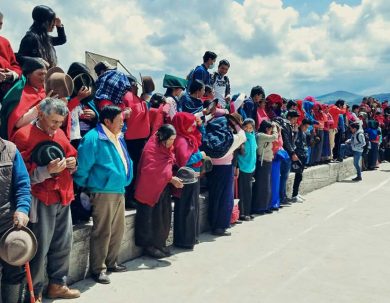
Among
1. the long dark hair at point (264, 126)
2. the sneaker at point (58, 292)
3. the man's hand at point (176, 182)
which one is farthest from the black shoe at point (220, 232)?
the sneaker at point (58, 292)

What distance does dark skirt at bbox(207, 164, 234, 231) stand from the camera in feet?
23.0

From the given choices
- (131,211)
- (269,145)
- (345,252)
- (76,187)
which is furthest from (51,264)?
(269,145)

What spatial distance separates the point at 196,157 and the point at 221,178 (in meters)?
0.92

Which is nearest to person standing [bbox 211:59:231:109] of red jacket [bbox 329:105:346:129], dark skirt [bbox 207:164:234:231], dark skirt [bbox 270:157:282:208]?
dark skirt [bbox 270:157:282:208]

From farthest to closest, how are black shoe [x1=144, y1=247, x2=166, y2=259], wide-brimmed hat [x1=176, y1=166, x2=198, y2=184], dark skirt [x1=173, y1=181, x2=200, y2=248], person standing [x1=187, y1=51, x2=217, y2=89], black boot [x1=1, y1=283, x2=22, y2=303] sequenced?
person standing [x1=187, y1=51, x2=217, y2=89] → dark skirt [x1=173, y1=181, x2=200, y2=248] → wide-brimmed hat [x1=176, y1=166, x2=198, y2=184] → black shoe [x1=144, y1=247, x2=166, y2=259] → black boot [x1=1, y1=283, x2=22, y2=303]

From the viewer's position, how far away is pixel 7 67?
445 centimetres

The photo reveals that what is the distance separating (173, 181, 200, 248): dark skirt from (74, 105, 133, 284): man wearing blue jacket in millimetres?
1330

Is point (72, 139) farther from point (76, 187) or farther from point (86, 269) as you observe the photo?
point (86, 269)

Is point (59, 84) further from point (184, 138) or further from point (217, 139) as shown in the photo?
point (217, 139)

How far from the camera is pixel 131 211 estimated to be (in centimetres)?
586

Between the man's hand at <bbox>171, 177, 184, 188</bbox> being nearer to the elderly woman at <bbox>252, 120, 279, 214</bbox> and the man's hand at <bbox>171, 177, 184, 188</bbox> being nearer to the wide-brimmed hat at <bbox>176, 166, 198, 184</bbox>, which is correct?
the wide-brimmed hat at <bbox>176, 166, 198, 184</bbox>

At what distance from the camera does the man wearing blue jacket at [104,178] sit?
471 cm

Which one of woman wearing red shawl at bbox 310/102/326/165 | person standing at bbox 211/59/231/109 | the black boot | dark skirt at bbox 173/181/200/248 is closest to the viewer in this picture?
the black boot

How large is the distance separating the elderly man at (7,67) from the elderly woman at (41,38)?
303mm
